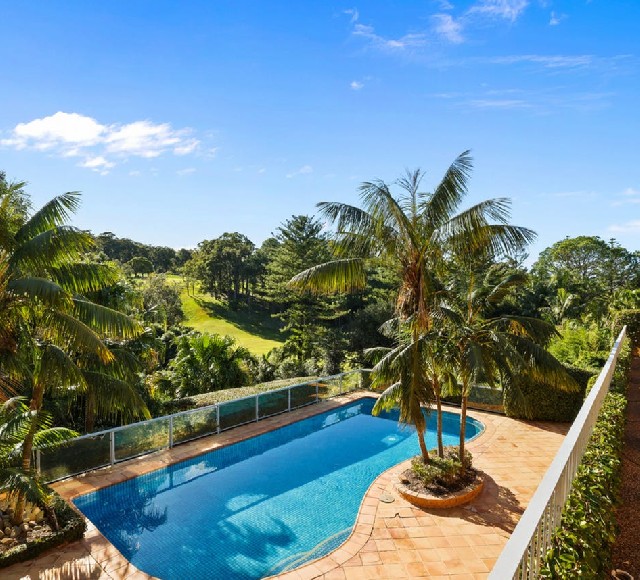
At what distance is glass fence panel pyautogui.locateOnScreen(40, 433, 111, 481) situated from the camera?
29.0 feet

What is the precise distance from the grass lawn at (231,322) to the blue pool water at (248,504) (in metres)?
27.4

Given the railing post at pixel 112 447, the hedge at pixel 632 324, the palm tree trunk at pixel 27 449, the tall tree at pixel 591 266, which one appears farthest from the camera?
the tall tree at pixel 591 266

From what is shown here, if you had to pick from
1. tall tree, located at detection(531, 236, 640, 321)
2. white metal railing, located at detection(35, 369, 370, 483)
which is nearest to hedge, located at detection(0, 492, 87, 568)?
white metal railing, located at detection(35, 369, 370, 483)

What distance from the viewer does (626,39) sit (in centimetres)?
880

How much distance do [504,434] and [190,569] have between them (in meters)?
9.15

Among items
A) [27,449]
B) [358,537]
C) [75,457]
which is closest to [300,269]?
[75,457]

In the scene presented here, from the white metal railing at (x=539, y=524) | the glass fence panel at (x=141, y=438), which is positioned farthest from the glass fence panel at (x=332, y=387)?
the white metal railing at (x=539, y=524)

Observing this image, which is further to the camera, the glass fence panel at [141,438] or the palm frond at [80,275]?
the glass fence panel at [141,438]

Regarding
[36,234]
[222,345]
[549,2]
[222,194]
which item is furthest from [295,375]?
[549,2]

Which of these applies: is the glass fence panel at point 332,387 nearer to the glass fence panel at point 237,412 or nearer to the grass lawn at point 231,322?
the glass fence panel at point 237,412

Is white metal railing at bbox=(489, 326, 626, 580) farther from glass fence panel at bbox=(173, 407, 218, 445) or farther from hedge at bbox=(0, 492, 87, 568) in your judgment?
glass fence panel at bbox=(173, 407, 218, 445)

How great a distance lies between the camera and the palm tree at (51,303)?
275 inches

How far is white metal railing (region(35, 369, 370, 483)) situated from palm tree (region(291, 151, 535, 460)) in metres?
5.61

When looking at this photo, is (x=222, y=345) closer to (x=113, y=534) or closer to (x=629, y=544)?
(x=113, y=534)
